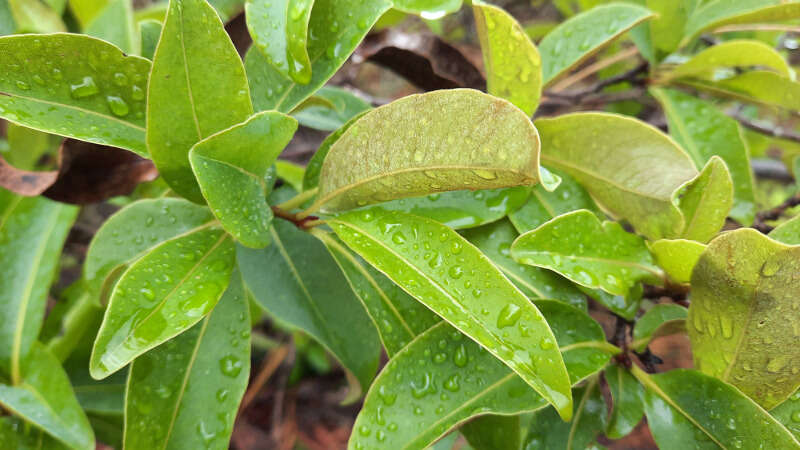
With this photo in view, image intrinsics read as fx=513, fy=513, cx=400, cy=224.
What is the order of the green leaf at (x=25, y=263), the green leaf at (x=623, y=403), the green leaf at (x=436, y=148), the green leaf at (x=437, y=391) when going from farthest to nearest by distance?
the green leaf at (x=25, y=263), the green leaf at (x=623, y=403), the green leaf at (x=437, y=391), the green leaf at (x=436, y=148)

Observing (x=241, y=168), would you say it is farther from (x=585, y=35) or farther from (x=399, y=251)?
(x=585, y=35)

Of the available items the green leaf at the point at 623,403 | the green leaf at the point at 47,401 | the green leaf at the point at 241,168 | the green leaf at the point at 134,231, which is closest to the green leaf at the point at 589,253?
the green leaf at the point at 623,403

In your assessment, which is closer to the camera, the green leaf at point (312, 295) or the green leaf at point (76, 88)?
the green leaf at point (76, 88)

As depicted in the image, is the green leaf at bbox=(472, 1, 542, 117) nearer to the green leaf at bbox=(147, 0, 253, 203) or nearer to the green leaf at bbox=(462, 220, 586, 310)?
the green leaf at bbox=(462, 220, 586, 310)

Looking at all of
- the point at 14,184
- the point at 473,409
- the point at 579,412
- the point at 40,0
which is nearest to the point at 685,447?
the point at 579,412

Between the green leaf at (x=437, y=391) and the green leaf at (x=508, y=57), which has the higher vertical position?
the green leaf at (x=508, y=57)

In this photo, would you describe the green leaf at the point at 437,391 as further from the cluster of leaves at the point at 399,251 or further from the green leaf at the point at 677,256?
the green leaf at the point at 677,256

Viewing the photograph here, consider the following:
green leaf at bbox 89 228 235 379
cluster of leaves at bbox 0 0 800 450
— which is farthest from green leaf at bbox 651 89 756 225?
green leaf at bbox 89 228 235 379
